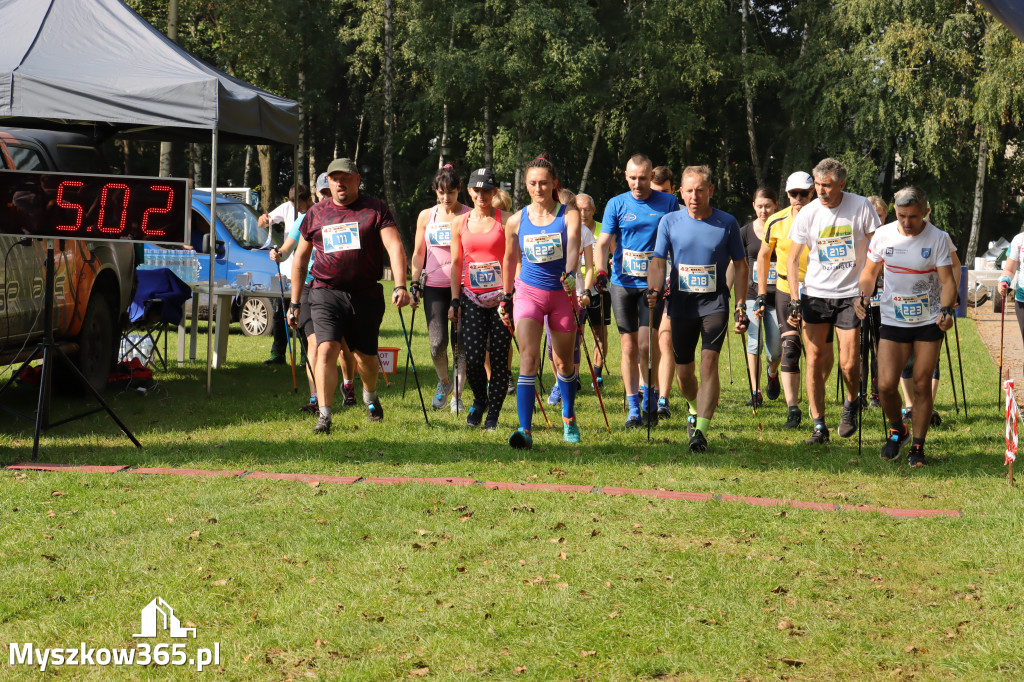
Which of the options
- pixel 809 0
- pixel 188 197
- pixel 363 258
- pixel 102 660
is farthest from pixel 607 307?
pixel 809 0

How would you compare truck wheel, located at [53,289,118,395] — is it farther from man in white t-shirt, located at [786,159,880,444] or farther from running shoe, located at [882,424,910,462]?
running shoe, located at [882,424,910,462]

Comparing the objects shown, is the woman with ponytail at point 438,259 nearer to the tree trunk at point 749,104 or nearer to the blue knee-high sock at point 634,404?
the blue knee-high sock at point 634,404

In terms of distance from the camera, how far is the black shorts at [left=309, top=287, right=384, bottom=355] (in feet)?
28.4

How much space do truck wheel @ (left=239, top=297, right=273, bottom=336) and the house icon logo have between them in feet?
44.4

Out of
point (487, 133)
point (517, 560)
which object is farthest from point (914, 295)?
point (487, 133)

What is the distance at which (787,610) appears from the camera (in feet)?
15.8

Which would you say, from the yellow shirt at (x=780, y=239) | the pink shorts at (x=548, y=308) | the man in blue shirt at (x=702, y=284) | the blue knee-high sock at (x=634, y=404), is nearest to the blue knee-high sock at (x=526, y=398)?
the pink shorts at (x=548, y=308)

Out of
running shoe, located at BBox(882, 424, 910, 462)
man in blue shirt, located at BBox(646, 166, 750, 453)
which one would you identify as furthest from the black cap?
running shoe, located at BBox(882, 424, 910, 462)

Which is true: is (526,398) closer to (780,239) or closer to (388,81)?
(780,239)

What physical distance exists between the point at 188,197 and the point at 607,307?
5.21 metres

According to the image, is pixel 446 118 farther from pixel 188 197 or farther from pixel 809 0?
pixel 188 197

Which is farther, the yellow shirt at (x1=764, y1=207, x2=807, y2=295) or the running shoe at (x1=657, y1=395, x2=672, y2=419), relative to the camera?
the running shoe at (x1=657, y1=395, x2=672, y2=419)

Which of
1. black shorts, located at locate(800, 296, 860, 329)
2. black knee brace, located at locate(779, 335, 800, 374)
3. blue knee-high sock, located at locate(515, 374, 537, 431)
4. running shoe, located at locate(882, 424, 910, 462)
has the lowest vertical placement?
running shoe, located at locate(882, 424, 910, 462)

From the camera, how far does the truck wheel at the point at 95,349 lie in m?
10.1
